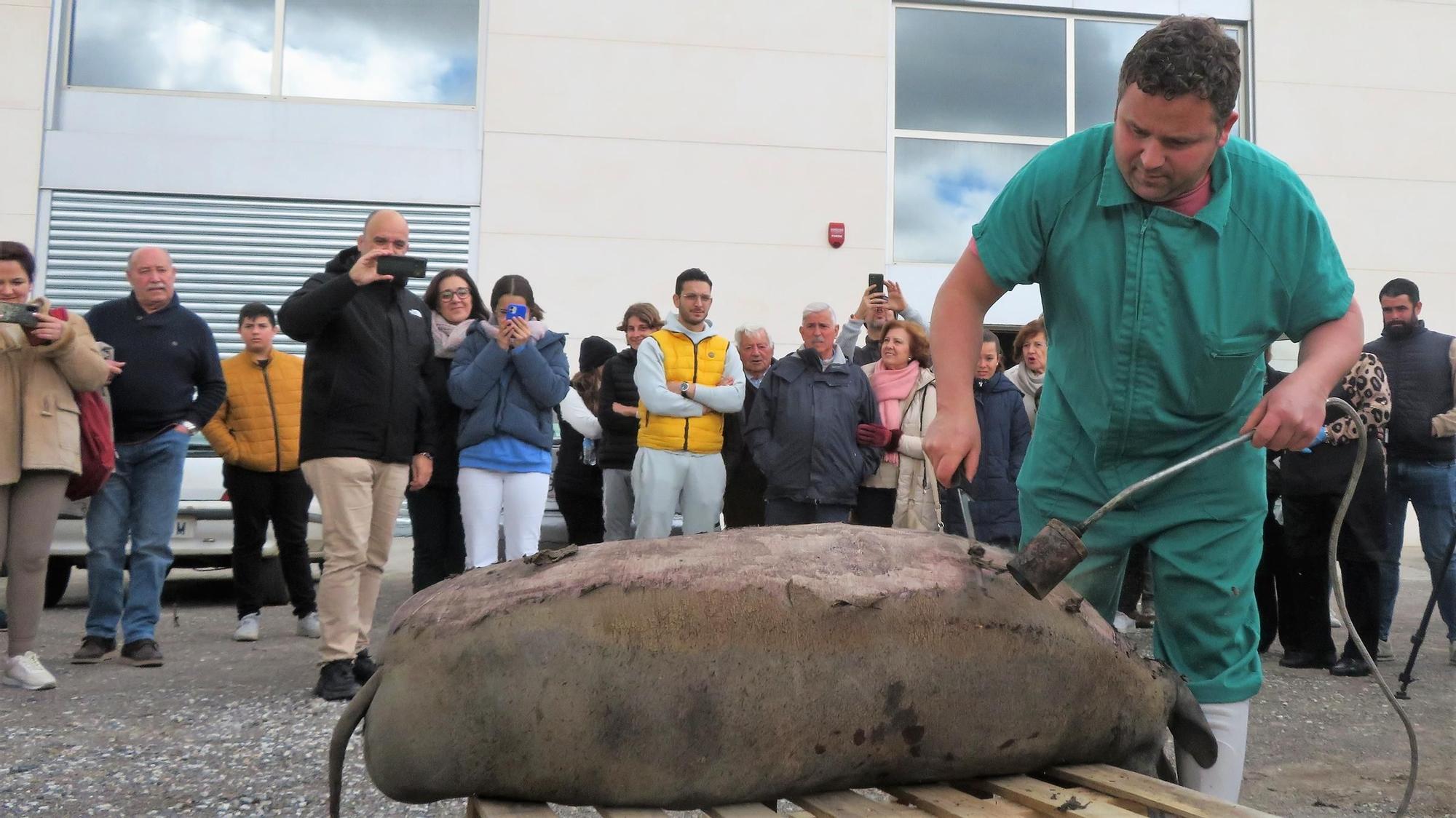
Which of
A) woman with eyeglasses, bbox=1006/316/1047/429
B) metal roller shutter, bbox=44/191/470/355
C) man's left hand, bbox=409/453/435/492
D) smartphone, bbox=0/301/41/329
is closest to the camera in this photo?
Result: smartphone, bbox=0/301/41/329

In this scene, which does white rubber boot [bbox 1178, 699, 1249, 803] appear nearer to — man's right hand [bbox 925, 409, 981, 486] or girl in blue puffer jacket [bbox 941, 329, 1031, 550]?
man's right hand [bbox 925, 409, 981, 486]

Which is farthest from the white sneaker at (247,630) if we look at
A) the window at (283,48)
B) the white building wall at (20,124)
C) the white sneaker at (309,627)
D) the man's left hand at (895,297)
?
the window at (283,48)

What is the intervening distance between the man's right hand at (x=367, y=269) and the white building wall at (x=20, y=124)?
7551 millimetres

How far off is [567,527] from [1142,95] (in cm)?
578

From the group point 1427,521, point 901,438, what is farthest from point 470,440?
point 1427,521

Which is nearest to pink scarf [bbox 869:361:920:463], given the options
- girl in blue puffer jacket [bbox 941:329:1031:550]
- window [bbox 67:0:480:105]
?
girl in blue puffer jacket [bbox 941:329:1031:550]

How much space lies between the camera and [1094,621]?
7.65ft

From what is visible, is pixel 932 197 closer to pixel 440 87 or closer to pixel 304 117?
pixel 440 87

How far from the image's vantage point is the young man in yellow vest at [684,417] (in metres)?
6.14

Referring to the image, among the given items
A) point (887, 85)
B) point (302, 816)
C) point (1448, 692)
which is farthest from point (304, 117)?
point (1448, 692)

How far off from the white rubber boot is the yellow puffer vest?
155 inches

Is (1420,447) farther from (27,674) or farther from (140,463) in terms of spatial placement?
(27,674)

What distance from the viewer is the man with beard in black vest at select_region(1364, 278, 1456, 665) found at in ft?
20.2

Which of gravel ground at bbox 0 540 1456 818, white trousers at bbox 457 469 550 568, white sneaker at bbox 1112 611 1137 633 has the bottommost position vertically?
gravel ground at bbox 0 540 1456 818
